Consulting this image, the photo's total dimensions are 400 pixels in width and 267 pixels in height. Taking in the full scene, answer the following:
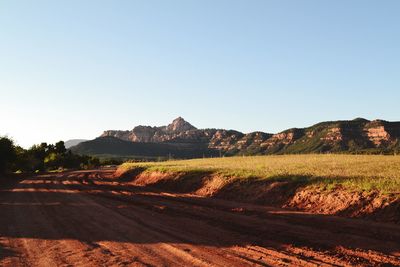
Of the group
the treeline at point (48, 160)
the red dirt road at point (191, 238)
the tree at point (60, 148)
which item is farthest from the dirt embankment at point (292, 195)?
the tree at point (60, 148)

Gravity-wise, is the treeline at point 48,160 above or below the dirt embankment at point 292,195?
above

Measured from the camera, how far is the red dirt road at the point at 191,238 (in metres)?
9.28

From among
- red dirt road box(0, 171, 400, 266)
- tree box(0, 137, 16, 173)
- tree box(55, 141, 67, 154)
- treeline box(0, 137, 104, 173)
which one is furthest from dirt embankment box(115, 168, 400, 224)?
tree box(55, 141, 67, 154)

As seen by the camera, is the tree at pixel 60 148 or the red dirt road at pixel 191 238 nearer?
the red dirt road at pixel 191 238

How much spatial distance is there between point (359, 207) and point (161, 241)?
30.1 ft

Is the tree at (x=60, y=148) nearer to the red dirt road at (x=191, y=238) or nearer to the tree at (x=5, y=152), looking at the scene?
the tree at (x=5, y=152)

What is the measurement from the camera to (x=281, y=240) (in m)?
11.2

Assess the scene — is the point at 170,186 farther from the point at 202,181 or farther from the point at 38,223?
the point at 38,223

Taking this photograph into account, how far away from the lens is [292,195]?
2120 cm

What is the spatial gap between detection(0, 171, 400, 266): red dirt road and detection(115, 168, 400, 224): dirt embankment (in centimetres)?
167

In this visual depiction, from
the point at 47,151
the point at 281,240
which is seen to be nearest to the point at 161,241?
the point at 281,240

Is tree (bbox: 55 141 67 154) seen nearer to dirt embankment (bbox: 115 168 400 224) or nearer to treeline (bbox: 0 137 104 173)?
treeline (bbox: 0 137 104 173)

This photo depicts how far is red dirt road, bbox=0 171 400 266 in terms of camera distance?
928cm

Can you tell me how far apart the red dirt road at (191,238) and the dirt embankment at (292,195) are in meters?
1.67
